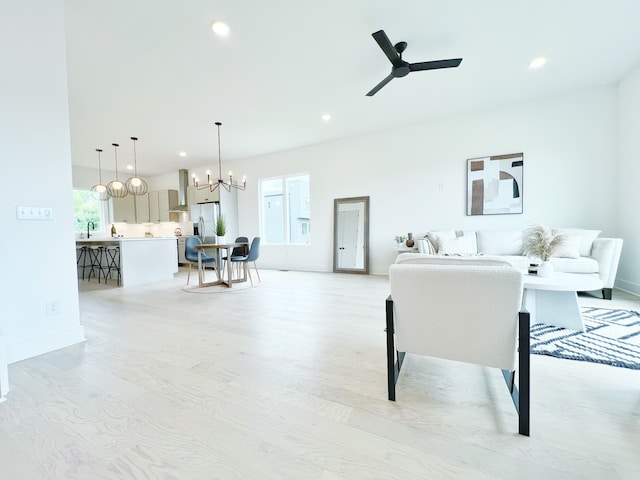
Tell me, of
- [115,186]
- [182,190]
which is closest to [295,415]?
[115,186]

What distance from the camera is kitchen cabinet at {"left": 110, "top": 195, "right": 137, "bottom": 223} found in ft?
26.2

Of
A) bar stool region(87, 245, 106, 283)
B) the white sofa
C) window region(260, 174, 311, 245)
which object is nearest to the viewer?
the white sofa

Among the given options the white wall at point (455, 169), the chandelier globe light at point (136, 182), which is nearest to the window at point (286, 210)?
the white wall at point (455, 169)

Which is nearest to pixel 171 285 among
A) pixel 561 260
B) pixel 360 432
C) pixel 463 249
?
pixel 360 432

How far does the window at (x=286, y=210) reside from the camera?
6.51m

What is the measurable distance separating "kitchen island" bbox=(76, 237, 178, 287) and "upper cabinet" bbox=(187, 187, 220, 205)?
186 centimetres

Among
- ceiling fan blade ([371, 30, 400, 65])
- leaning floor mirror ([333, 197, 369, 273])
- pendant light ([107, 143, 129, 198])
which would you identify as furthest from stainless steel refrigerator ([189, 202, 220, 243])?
ceiling fan blade ([371, 30, 400, 65])

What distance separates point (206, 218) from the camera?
7148 mm

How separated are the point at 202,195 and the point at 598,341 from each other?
7717mm

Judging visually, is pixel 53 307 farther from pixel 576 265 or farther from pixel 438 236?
pixel 576 265

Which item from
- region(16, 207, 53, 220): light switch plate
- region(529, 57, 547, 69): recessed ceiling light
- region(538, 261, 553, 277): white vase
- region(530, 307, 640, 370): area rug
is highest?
region(529, 57, 547, 69): recessed ceiling light

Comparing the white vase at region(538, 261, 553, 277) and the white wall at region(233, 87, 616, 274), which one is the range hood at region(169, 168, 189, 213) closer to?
the white wall at region(233, 87, 616, 274)

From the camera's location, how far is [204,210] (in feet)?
23.5

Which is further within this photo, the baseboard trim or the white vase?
the white vase
